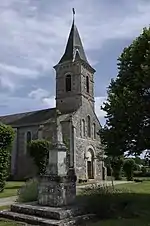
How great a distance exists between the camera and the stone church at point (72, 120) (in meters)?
33.8

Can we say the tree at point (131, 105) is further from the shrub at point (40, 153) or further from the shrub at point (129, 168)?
the shrub at point (129, 168)

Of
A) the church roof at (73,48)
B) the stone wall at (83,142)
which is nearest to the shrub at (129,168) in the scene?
the stone wall at (83,142)

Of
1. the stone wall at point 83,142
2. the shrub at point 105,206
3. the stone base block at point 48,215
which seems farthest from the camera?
the stone wall at point 83,142

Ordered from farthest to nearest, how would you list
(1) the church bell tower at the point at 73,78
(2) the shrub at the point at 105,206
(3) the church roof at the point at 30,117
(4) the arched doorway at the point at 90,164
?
(1) the church bell tower at the point at 73,78, (3) the church roof at the point at 30,117, (4) the arched doorway at the point at 90,164, (2) the shrub at the point at 105,206

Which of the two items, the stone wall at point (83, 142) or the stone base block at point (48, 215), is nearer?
the stone base block at point (48, 215)

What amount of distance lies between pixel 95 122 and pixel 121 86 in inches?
1000

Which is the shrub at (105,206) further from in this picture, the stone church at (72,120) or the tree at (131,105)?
the stone church at (72,120)

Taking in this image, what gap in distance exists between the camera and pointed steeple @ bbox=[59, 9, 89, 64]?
1527 inches

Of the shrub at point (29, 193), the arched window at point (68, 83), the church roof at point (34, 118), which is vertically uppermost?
the arched window at point (68, 83)

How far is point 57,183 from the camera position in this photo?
1020 centimetres

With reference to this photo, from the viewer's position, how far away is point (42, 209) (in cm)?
933

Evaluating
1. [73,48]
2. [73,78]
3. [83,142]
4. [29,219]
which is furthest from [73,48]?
[29,219]

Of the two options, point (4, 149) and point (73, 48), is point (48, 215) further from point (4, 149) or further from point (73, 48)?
point (73, 48)

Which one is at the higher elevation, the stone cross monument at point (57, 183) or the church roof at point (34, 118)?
the church roof at point (34, 118)
